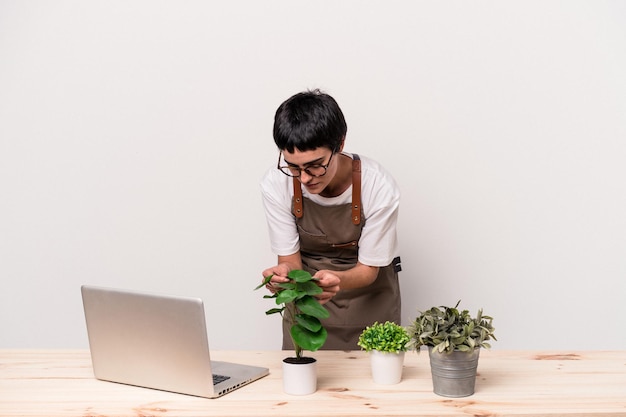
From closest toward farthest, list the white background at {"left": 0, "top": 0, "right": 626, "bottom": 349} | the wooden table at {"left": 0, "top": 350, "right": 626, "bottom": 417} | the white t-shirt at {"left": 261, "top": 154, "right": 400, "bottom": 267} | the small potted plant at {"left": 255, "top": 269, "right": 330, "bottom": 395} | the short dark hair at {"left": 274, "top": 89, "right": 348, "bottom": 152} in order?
the wooden table at {"left": 0, "top": 350, "right": 626, "bottom": 417} → the small potted plant at {"left": 255, "top": 269, "right": 330, "bottom": 395} → the short dark hair at {"left": 274, "top": 89, "right": 348, "bottom": 152} → the white t-shirt at {"left": 261, "top": 154, "right": 400, "bottom": 267} → the white background at {"left": 0, "top": 0, "right": 626, "bottom": 349}

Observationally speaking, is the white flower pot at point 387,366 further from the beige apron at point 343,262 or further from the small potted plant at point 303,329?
the beige apron at point 343,262

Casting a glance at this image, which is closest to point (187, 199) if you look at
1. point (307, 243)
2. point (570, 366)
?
point (307, 243)

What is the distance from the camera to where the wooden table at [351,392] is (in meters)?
1.87

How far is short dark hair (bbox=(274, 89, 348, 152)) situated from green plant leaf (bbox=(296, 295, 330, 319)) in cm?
57

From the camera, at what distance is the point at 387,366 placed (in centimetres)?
205

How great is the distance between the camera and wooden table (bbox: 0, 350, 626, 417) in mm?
1874

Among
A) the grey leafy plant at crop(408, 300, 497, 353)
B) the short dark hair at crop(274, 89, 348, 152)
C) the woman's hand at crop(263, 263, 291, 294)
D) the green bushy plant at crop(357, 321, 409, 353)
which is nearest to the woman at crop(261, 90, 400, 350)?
the short dark hair at crop(274, 89, 348, 152)

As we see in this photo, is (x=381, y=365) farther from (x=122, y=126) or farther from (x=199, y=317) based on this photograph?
(x=122, y=126)

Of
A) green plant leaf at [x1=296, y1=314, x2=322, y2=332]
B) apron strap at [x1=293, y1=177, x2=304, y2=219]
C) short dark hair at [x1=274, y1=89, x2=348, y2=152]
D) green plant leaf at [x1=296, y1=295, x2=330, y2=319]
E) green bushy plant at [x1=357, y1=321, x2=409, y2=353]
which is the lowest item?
green bushy plant at [x1=357, y1=321, x2=409, y2=353]

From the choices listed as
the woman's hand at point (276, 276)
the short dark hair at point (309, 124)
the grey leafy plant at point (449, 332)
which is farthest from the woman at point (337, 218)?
the grey leafy plant at point (449, 332)

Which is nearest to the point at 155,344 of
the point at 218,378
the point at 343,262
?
the point at 218,378

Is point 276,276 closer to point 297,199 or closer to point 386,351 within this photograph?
point 386,351

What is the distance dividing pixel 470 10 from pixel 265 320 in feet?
5.83

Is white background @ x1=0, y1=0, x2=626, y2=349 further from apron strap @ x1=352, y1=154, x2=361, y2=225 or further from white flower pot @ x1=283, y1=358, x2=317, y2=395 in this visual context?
white flower pot @ x1=283, y1=358, x2=317, y2=395
